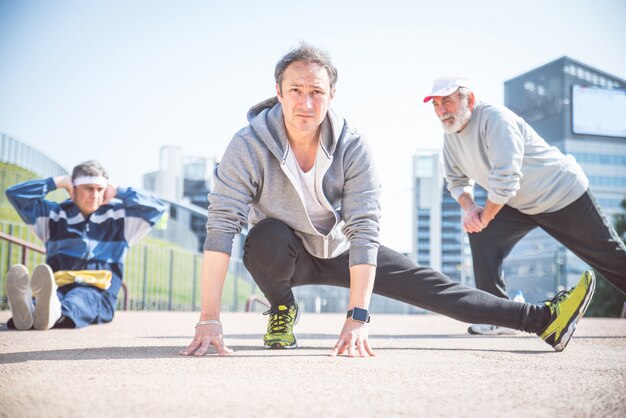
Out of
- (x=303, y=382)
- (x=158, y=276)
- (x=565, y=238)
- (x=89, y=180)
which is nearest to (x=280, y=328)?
(x=303, y=382)

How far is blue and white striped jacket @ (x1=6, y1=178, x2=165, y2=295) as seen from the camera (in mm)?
4961

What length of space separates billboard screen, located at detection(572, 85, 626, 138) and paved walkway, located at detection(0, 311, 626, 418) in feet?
175

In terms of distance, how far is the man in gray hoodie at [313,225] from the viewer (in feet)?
9.51

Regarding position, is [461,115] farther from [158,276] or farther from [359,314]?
[158,276]

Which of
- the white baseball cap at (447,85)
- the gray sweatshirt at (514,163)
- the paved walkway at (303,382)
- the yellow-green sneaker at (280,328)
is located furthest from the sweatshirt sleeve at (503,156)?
the yellow-green sneaker at (280,328)

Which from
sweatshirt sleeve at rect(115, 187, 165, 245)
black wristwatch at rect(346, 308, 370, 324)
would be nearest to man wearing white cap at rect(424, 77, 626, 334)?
black wristwatch at rect(346, 308, 370, 324)

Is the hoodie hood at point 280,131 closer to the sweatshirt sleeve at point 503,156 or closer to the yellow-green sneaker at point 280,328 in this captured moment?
the yellow-green sneaker at point 280,328

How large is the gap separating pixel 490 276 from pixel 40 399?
3.39 meters

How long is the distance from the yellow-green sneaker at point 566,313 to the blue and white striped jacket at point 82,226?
325cm

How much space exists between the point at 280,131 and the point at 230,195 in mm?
413

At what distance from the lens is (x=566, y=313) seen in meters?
3.25

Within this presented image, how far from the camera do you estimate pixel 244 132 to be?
314 cm

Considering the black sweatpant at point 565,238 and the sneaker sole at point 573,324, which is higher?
the black sweatpant at point 565,238

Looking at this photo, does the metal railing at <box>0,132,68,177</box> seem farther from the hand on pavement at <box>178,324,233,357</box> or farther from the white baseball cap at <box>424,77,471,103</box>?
the hand on pavement at <box>178,324,233,357</box>
